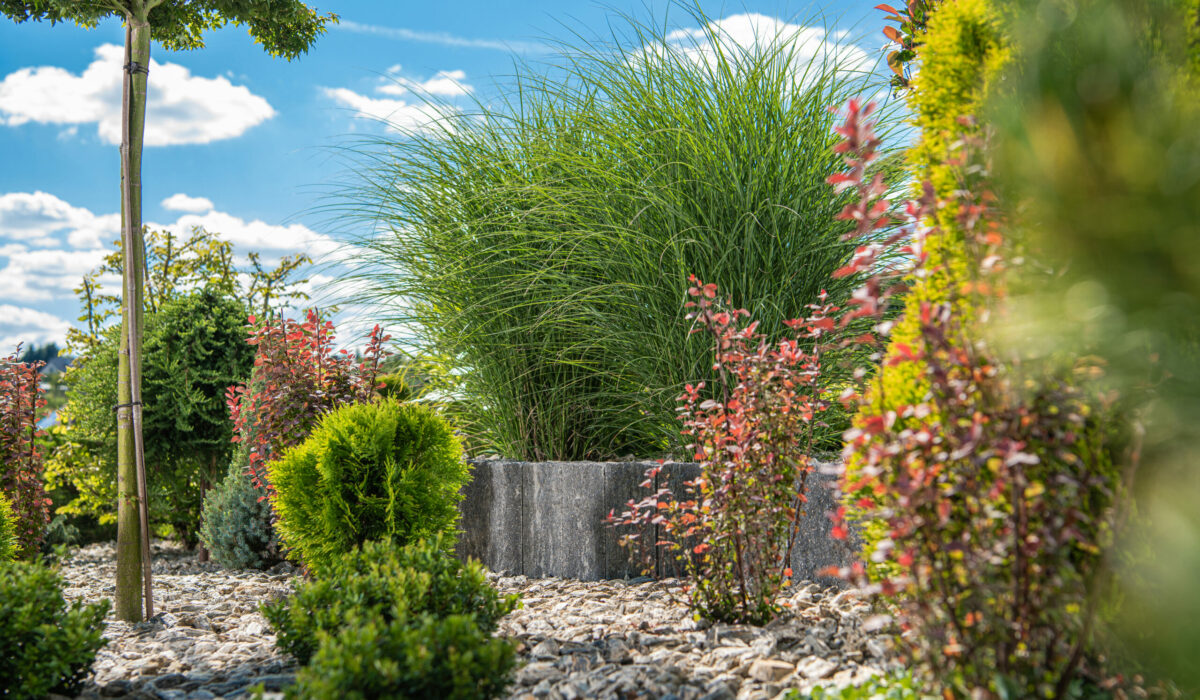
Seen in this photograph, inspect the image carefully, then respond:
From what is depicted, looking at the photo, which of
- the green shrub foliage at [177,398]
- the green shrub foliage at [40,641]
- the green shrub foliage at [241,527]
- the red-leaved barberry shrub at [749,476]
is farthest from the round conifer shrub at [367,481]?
the green shrub foliage at [177,398]

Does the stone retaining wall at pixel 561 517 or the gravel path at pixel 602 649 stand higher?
Result: the stone retaining wall at pixel 561 517

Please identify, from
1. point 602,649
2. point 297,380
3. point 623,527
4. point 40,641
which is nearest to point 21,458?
point 297,380

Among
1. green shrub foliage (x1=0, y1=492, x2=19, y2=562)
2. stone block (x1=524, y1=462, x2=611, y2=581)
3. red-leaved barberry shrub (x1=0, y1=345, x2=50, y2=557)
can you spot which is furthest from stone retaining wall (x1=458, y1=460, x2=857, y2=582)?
red-leaved barberry shrub (x1=0, y1=345, x2=50, y2=557)

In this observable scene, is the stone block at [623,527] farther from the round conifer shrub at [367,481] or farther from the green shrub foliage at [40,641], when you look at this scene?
the green shrub foliage at [40,641]

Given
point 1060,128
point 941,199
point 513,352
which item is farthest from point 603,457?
point 1060,128

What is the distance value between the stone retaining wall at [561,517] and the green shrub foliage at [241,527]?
1419mm

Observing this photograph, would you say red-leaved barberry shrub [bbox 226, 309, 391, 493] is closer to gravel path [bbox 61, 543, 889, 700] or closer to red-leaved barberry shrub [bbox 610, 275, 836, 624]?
gravel path [bbox 61, 543, 889, 700]

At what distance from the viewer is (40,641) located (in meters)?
2.41

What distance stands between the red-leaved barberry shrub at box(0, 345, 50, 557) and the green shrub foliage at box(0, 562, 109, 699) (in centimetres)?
301

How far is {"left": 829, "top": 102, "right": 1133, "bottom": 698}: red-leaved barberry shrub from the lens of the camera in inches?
67.7

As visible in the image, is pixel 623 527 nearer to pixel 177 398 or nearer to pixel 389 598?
pixel 389 598

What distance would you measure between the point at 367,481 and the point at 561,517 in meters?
1.02

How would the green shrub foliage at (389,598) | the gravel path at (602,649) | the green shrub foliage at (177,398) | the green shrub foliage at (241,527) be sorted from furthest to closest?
the green shrub foliage at (177,398), the green shrub foliage at (241,527), the green shrub foliage at (389,598), the gravel path at (602,649)

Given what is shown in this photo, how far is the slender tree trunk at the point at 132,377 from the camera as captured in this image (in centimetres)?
365
